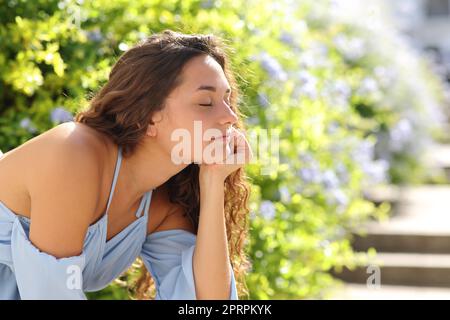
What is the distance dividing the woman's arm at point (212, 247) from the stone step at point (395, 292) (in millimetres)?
2547

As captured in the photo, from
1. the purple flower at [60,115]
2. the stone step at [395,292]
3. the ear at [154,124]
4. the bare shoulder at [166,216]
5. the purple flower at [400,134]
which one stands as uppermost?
the purple flower at [400,134]

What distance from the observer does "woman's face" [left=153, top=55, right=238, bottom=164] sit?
6.68ft

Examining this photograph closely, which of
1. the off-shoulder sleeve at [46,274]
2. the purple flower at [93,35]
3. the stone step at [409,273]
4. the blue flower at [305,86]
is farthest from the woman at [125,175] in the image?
the stone step at [409,273]

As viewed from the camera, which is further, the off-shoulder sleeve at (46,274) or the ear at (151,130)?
the ear at (151,130)

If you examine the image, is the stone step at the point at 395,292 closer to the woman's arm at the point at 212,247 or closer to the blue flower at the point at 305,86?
the blue flower at the point at 305,86

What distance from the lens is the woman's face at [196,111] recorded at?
6.68 feet

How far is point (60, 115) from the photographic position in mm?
2848

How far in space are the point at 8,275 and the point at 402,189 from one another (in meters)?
4.55

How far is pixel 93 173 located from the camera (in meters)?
1.97

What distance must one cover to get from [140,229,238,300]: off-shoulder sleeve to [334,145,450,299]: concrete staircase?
2.12 m

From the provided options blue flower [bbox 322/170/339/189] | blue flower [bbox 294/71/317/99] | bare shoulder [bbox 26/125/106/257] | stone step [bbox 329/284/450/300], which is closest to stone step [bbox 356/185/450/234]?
stone step [bbox 329/284/450/300]

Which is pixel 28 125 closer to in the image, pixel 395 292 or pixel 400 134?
pixel 395 292

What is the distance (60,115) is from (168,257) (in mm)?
807
